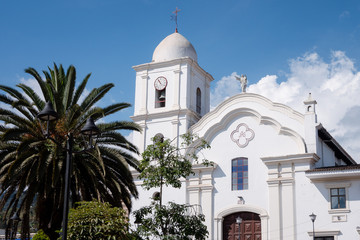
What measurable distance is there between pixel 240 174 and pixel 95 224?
14933mm

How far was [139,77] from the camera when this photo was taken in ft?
120

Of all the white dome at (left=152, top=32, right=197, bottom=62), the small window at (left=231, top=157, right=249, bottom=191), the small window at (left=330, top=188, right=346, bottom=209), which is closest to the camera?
the small window at (left=330, top=188, right=346, bottom=209)

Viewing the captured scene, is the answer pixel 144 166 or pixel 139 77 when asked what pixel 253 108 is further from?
pixel 144 166

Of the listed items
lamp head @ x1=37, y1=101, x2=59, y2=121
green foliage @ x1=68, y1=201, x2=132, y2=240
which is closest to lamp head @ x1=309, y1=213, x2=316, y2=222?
green foliage @ x1=68, y1=201, x2=132, y2=240

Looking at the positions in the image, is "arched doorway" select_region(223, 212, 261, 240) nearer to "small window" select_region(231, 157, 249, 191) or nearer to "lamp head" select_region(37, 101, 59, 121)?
"small window" select_region(231, 157, 249, 191)

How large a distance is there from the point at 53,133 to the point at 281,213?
13.9 meters

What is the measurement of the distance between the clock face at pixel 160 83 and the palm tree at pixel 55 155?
1160cm

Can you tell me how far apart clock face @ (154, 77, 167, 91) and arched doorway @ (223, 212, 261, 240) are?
10245mm

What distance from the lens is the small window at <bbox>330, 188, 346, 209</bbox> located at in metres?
27.5

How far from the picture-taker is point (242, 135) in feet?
104

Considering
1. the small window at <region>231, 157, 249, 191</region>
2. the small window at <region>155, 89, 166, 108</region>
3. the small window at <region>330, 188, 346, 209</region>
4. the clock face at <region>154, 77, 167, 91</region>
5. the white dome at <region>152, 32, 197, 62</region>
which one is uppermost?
the white dome at <region>152, 32, 197, 62</region>

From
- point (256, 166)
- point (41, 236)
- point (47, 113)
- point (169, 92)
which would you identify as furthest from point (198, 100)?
point (47, 113)

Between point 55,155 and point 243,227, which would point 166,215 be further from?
point 243,227

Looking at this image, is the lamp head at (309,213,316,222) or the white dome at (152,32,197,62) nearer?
the lamp head at (309,213,316,222)
